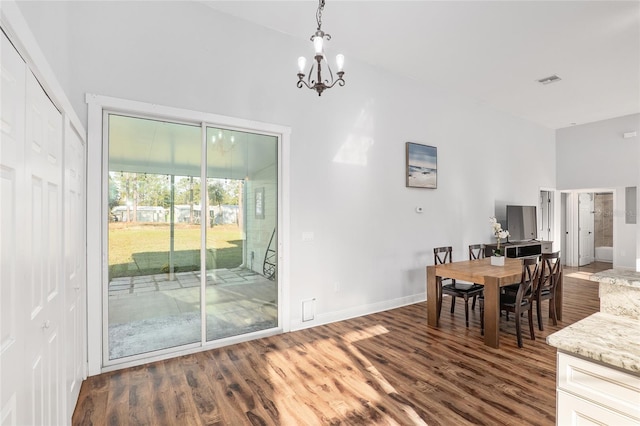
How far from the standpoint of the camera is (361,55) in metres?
4.48

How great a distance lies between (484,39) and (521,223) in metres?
4.39

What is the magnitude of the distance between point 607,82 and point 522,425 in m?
6.03

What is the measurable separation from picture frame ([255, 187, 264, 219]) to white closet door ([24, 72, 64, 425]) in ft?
6.82

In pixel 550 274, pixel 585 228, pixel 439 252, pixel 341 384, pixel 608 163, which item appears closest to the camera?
pixel 341 384

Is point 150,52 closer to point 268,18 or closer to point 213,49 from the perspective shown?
point 213,49

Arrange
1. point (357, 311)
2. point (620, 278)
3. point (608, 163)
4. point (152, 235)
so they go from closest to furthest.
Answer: point (620, 278), point (152, 235), point (357, 311), point (608, 163)

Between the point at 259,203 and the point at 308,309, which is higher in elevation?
the point at 259,203

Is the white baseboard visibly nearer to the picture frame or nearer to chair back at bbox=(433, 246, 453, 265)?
chair back at bbox=(433, 246, 453, 265)

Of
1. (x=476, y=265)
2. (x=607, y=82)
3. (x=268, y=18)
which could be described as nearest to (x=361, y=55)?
(x=268, y=18)

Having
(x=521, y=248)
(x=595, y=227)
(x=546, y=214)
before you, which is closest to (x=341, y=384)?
(x=521, y=248)

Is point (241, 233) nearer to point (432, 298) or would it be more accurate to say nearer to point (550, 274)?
point (432, 298)

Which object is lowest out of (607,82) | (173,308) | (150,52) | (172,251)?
(173,308)

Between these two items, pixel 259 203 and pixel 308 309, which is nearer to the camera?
pixel 259 203

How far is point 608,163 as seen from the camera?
7.56 m
